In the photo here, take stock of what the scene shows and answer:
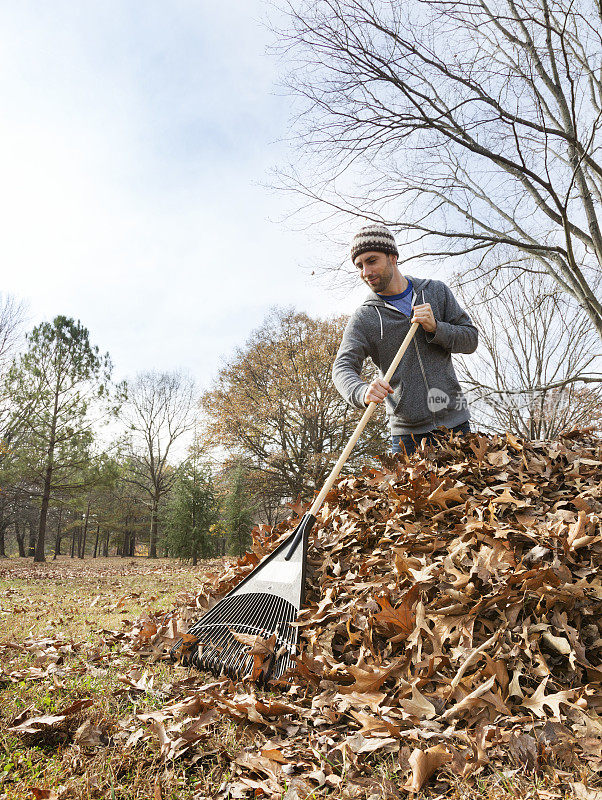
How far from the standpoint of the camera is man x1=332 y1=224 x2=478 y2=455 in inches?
133

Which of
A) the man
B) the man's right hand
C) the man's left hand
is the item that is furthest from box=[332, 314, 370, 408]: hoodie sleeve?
the man's left hand

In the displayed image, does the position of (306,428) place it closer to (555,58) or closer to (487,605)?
(555,58)

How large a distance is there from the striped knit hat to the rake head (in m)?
1.95

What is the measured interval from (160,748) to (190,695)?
44 cm

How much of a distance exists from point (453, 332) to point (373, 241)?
0.86m

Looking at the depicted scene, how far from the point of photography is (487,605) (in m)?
2.06

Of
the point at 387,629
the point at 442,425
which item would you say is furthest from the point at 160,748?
the point at 442,425

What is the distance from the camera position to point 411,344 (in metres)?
3.45

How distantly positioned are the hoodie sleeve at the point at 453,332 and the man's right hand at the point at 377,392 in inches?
23.2

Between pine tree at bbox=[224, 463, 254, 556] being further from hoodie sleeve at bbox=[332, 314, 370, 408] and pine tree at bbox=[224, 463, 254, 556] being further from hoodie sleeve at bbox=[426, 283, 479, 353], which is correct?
hoodie sleeve at bbox=[426, 283, 479, 353]

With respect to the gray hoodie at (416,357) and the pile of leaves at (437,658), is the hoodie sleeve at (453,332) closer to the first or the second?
the gray hoodie at (416,357)

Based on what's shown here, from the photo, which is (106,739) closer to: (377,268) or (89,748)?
(89,748)

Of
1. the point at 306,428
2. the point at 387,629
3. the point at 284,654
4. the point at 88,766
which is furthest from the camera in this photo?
the point at 306,428

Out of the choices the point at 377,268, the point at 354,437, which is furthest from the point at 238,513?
the point at 377,268
